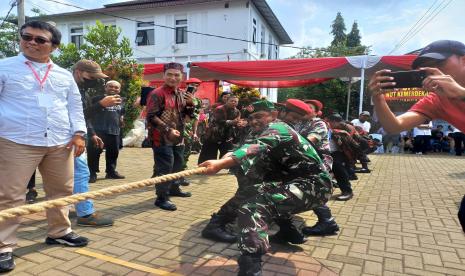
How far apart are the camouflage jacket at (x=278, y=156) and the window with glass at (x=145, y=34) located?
70.4ft

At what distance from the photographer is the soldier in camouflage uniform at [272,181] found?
8.84 feet

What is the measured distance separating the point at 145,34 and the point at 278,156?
72.8 feet

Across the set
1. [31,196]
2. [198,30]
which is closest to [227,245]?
[31,196]

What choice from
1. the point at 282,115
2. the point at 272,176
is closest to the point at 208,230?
the point at 272,176

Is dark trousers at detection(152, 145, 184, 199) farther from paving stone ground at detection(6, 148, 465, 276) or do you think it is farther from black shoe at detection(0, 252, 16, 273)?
black shoe at detection(0, 252, 16, 273)

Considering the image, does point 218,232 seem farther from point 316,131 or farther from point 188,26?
point 188,26

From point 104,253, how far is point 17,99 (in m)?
1.48

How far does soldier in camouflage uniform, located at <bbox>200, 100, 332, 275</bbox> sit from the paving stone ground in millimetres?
428

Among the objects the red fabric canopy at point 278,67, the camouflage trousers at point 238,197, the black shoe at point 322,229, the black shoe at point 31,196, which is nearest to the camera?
the camouflage trousers at point 238,197

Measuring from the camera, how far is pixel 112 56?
10898mm

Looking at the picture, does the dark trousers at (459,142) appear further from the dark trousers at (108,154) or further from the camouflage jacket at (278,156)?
the camouflage jacket at (278,156)

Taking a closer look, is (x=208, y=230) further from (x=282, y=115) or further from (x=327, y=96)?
(x=327, y=96)

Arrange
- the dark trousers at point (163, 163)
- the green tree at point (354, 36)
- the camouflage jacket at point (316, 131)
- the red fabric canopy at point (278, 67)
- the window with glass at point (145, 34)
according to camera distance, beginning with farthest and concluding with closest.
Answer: the green tree at point (354, 36), the window with glass at point (145, 34), the red fabric canopy at point (278, 67), the dark trousers at point (163, 163), the camouflage jacket at point (316, 131)

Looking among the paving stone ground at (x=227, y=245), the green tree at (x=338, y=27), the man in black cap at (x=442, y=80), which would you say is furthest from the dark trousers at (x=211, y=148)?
the green tree at (x=338, y=27)
